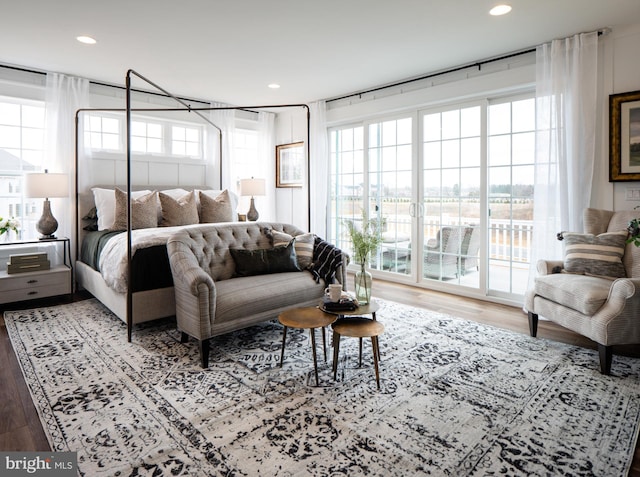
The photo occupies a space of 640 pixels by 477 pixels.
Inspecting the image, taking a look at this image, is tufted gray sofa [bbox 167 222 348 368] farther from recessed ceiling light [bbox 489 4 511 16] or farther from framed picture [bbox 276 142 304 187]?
framed picture [bbox 276 142 304 187]

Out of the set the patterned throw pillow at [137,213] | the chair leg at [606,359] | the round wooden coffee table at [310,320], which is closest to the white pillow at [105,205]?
the patterned throw pillow at [137,213]

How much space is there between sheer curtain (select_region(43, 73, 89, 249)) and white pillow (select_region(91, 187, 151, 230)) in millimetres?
355

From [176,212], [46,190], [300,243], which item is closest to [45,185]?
[46,190]

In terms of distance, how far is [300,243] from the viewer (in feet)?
12.3

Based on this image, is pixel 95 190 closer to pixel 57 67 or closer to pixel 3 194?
pixel 3 194

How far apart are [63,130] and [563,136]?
5305mm

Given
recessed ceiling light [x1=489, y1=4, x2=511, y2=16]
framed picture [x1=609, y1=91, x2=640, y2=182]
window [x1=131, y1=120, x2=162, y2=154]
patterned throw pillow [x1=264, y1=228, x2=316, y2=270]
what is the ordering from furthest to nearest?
window [x1=131, y1=120, x2=162, y2=154] < patterned throw pillow [x1=264, y1=228, x2=316, y2=270] < framed picture [x1=609, y1=91, x2=640, y2=182] < recessed ceiling light [x1=489, y1=4, x2=511, y2=16]

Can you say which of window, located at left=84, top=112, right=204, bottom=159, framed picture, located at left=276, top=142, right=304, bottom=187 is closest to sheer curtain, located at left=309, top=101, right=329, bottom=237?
framed picture, located at left=276, top=142, right=304, bottom=187

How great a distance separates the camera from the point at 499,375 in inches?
101

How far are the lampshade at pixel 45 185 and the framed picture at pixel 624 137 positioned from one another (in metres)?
5.40

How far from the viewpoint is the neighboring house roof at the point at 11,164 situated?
437 cm

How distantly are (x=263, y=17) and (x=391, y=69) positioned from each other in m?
1.86

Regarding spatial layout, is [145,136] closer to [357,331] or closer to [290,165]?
[290,165]

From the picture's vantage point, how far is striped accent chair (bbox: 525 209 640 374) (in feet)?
8.33
